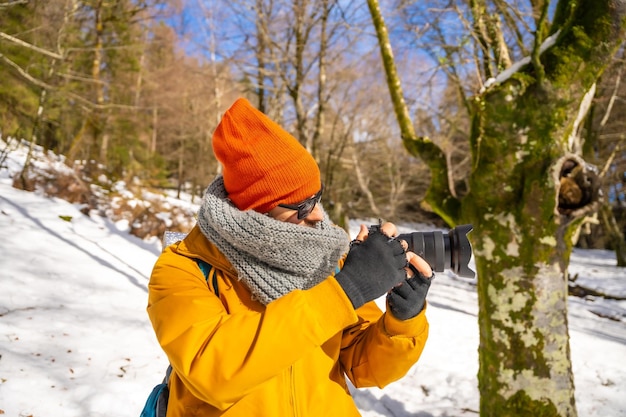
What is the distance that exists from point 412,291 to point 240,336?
1.88ft

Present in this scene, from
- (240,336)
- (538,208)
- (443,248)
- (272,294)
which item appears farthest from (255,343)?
(538,208)

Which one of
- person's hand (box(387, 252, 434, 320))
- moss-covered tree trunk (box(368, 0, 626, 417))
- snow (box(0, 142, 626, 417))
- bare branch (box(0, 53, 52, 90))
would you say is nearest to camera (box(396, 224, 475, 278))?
person's hand (box(387, 252, 434, 320))

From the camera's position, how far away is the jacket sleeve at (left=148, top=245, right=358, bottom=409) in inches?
39.0

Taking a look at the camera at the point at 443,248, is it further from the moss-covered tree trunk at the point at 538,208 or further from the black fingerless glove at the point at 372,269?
the moss-covered tree trunk at the point at 538,208

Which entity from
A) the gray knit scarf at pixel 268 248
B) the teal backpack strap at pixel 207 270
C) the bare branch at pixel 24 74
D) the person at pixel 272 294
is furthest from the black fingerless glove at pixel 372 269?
the bare branch at pixel 24 74

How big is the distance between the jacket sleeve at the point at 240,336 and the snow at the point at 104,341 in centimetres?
228

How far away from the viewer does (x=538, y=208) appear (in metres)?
2.37

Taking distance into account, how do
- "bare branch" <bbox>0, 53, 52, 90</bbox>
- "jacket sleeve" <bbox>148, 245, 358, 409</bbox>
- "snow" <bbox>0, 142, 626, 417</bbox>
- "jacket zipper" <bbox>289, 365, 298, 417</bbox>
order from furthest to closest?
"bare branch" <bbox>0, 53, 52, 90</bbox>
"snow" <bbox>0, 142, 626, 417</bbox>
"jacket zipper" <bbox>289, 365, 298, 417</bbox>
"jacket sleeve" <bbox>148, 245, 358, 409</bbox>

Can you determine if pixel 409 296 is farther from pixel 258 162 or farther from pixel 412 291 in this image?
pixel 258 162

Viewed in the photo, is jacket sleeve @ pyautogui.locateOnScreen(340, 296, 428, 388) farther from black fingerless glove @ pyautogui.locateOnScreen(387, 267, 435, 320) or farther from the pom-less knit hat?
the pom-less knit hat

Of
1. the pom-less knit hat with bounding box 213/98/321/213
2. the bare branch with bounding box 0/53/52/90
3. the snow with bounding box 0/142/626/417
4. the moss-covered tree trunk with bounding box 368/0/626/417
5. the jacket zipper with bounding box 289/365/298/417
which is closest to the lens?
the jacket zipper with bounding box 289/365/298/417

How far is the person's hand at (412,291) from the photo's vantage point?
1250 millimetres

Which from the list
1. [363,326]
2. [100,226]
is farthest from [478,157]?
[100,226]

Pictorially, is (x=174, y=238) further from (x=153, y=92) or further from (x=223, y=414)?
(x=153, y=92)
